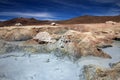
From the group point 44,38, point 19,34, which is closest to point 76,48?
point 44,38

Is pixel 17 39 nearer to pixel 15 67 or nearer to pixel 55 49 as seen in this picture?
pixel 55 49

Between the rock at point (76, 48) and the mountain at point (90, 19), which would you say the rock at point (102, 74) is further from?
the mountain at point (90, 19)

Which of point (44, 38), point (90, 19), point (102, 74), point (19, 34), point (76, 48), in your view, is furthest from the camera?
point (90, 19)

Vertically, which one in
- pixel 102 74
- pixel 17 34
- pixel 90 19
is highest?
pixel 90 19

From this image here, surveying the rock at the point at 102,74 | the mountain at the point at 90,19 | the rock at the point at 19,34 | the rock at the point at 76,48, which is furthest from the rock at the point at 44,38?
the mountain at the point at 90,19

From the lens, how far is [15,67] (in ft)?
28.6

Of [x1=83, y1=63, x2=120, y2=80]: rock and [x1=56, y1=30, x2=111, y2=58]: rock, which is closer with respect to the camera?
[x1=83, y1=63, x2=120, y2=80]: rock

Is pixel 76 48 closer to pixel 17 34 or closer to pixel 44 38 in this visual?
pixel 44 38

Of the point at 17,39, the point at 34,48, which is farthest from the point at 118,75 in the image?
the point at 17,39

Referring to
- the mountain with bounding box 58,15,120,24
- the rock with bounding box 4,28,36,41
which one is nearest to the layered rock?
the rock with bounding box 4,28,36,41

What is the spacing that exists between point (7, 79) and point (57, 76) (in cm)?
173

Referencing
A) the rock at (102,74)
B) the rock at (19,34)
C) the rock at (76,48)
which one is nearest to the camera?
the rock at (102,74)

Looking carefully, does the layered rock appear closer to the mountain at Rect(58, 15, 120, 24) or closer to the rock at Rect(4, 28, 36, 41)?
the rock at Rect(4, 28, 36, 41)

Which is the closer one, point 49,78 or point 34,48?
point 49,78
